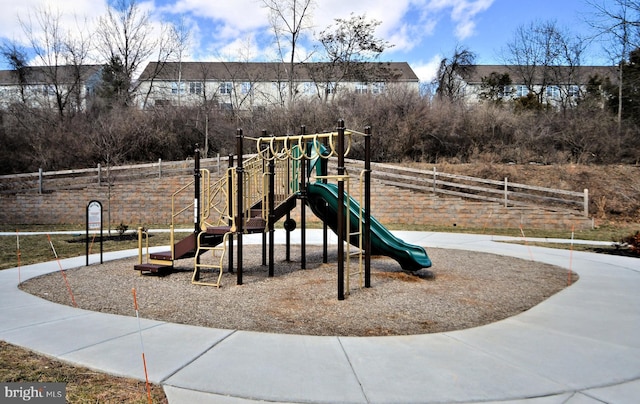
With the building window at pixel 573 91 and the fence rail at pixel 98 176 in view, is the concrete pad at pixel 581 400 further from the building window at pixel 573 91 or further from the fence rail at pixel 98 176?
the building window at pixel 573 91

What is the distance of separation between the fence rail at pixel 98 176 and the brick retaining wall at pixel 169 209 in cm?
82

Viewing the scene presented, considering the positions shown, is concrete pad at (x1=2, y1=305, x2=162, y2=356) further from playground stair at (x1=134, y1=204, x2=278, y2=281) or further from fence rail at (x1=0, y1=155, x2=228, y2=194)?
fence rail at (x1=0, y1=155, x2=228, y2=194)

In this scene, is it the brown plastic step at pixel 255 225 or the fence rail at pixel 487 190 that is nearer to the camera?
the brown plastic step at pixel 255 225

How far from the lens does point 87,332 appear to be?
489 centimetres

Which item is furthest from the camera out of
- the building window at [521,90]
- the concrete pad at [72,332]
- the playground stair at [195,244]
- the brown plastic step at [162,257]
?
the building window at [521,90]

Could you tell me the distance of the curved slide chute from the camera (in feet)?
26.9

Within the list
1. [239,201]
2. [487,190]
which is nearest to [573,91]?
[487,190]

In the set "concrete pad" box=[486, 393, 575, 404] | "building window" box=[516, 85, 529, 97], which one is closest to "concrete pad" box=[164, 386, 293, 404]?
"concrete pad" box=[486, 393, 575, 404]

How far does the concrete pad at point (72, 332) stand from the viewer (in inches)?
174

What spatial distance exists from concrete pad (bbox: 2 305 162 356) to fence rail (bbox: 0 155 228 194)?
18.3 metres

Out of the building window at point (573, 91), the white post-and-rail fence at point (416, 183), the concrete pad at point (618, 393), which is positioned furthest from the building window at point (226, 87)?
the concrete pad at point (618, 393)

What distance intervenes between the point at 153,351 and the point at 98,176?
67.2 feet

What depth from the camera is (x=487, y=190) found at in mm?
20750

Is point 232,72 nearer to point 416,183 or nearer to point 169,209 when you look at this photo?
point 169,209
